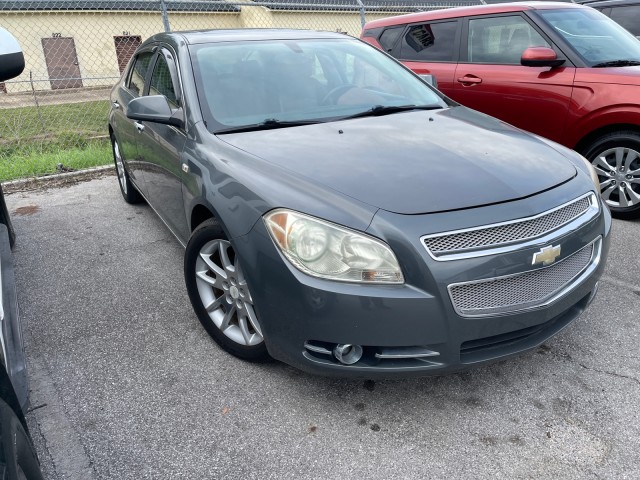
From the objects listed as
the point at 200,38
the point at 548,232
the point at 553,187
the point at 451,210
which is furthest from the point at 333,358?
the point at 200,38

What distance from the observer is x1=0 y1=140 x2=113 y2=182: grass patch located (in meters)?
6.31

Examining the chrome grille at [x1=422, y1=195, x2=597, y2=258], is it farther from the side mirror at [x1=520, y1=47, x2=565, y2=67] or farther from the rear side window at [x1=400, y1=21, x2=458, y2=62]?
the rear side window at [x1=400, y1=21, x2=458, y2=62]

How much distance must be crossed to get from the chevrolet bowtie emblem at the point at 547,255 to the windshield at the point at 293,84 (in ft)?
4.60

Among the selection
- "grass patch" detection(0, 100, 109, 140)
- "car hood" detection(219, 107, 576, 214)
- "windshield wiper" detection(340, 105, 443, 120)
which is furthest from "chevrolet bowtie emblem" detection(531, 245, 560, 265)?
"grass patch" detection(0, 100, 109, 140)

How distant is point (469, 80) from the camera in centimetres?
525

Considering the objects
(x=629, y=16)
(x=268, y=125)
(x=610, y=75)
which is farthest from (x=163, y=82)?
(x=629, y=16)

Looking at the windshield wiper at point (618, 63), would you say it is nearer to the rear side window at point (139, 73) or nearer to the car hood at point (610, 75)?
the car hood at point (610, 75)

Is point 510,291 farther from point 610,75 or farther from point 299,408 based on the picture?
point 610,75

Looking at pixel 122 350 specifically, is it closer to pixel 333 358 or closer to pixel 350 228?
pixel 333 358

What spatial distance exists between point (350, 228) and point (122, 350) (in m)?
1.56

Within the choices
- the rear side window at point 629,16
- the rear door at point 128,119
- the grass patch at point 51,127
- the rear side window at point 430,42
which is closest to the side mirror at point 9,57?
the rear door at point 128,119

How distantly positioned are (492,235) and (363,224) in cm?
50

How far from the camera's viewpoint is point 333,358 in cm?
216

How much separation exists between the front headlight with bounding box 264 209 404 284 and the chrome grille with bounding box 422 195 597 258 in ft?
0.58
